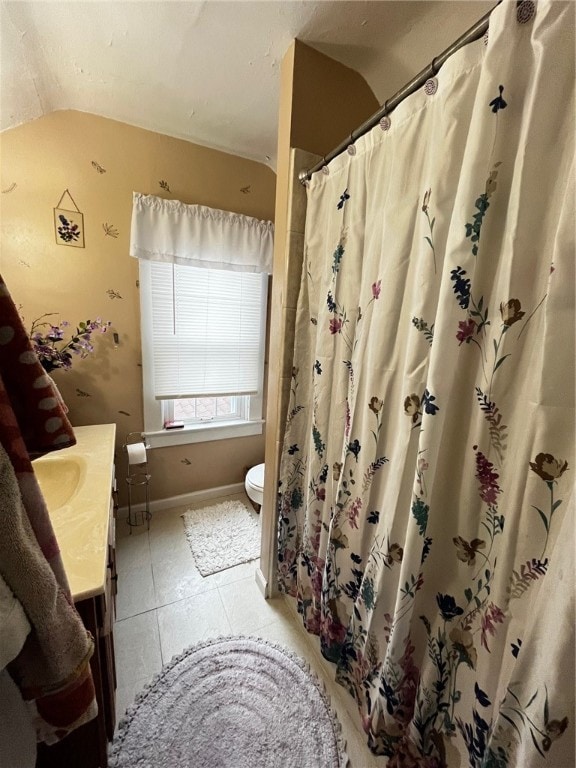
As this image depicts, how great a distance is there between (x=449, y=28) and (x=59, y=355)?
2080mm

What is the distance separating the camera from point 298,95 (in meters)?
1.08

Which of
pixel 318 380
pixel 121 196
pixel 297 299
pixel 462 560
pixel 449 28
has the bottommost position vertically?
pixel 462 560

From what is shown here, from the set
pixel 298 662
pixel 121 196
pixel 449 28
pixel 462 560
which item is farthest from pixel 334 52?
pixel 298 662

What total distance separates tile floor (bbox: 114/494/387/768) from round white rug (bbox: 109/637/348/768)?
0.18ft

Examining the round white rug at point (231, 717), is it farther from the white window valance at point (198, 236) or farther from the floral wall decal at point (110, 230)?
the floral wall decal at point (110, 230)

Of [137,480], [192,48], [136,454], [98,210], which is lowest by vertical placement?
[137,480]

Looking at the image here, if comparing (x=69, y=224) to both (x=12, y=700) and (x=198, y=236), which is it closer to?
(x=198, y=236)

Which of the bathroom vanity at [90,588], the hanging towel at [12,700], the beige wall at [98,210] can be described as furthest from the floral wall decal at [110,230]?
the hanging towel at [12,700]

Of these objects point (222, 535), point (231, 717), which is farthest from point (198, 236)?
point (231, 717)

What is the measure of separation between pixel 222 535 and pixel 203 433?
2.28 feet

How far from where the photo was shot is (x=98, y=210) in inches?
62.6

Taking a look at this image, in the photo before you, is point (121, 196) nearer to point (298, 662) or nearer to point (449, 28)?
point (449, 28)

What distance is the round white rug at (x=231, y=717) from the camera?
0.92 m

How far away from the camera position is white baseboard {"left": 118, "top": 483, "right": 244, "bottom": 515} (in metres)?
2.01
